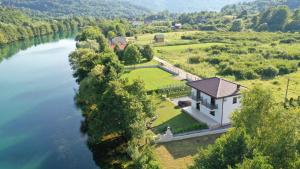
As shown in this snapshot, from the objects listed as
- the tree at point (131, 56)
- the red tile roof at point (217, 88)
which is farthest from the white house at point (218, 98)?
the tree at point (131, 56)

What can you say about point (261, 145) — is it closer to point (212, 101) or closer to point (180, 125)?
point (212, 101)

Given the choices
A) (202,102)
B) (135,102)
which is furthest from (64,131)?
(202,102)

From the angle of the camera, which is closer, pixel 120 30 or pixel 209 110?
pixel 209 110

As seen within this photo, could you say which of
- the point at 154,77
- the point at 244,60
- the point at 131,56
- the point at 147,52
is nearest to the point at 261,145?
the point at 154,77

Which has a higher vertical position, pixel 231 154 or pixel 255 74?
pixel 231 154

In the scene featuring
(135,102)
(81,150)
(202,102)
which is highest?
(135,102)

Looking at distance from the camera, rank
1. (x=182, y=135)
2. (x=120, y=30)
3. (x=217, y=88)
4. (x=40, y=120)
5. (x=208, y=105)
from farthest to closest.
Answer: (x=120, y=30), (x=40, y=120), (x=208, y=105), (x=217, y=88), (x=182, y=135)

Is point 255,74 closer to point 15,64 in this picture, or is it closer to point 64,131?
point 64,131

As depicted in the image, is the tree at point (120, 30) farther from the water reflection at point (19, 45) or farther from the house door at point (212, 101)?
the house door at point (212, 101)
